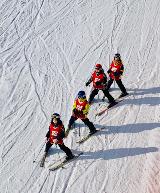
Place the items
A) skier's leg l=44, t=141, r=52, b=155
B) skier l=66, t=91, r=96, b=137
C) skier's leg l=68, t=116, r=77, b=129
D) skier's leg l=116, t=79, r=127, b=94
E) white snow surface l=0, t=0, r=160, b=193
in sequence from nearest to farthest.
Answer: white snow surface l=0, t=0, r=160, b=193 < skier's leg l=44, t=141, r=52, b=155 < skier l=66, t=91, r=96, b=137 < skier's leg l=68, t=116, r=77, b=129 < skier's leg l=116, t=79, r=127, b=94

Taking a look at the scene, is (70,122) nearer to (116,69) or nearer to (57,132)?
(57,132)

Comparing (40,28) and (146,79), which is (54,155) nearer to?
(146,79)

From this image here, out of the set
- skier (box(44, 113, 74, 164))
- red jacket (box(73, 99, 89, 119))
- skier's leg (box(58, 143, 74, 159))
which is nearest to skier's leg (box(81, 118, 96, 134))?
red jacket (box(73, 99, 89, 119))

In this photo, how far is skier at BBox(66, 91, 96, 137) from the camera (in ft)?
49.1

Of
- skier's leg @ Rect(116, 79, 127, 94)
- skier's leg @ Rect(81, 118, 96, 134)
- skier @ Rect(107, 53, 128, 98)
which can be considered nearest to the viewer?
skier's leg @ Rect(81, 118, 96, 134)

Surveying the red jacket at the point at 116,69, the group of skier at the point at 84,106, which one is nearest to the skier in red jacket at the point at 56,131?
the group of skier at the point at 84,106

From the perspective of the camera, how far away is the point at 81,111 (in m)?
15.1

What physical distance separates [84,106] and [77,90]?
2863 mm

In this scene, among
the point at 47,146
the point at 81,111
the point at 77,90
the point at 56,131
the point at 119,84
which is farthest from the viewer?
the point at 77,90

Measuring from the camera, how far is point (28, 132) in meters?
16.0

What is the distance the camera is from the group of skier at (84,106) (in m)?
14.2

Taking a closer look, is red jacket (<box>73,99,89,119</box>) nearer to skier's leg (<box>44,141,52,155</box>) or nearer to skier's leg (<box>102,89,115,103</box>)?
skier's leg (<box>44,141,52,155</box>)

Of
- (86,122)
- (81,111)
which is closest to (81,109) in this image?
(81,111)

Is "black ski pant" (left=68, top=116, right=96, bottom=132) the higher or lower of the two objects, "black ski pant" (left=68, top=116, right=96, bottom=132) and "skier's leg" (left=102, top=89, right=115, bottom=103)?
the lower
